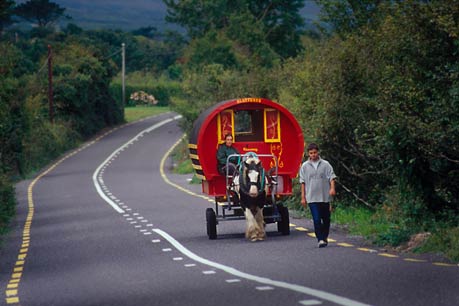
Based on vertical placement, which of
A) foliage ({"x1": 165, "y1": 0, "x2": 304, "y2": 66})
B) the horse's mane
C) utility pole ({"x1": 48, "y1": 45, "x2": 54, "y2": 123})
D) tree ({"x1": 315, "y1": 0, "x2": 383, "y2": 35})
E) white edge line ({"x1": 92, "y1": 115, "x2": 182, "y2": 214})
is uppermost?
foliage ({"x1": 165, "y1": 0, "x2": 304, "y2": 66})

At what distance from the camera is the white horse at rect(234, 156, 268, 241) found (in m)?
20.9

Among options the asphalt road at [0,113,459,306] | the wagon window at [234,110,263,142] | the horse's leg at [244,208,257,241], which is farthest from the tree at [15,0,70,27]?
the horse's leg at [244,208,257,241]

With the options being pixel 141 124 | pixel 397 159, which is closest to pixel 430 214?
pixel 397 159

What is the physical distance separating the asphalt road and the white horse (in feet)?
1.20

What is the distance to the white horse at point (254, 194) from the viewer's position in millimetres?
20859

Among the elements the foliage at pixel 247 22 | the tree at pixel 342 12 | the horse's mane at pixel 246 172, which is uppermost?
the foliage at pixel 247 22

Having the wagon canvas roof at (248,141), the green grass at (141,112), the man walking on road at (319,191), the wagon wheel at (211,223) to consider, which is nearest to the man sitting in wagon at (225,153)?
the wagon canvas roof at (248,141)

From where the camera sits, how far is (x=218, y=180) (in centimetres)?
2306

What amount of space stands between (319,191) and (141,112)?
99.6 m

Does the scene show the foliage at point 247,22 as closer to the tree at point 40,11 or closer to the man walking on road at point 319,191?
the tree at point 40,11

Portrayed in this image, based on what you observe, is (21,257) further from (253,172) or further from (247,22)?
(247,22)

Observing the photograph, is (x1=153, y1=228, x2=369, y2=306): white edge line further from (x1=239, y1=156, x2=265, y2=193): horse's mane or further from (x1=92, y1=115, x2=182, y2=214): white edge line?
(x1=92, y1=115, x2=182, y2=214): white edge line

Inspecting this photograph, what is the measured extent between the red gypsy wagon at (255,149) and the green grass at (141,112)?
8432 centimetres

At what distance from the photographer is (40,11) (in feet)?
530
